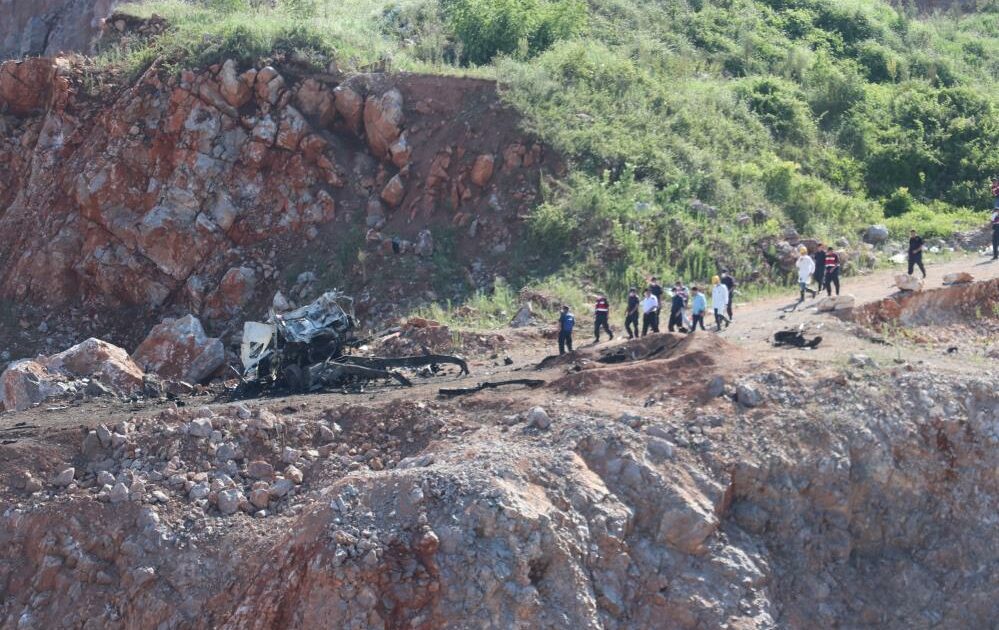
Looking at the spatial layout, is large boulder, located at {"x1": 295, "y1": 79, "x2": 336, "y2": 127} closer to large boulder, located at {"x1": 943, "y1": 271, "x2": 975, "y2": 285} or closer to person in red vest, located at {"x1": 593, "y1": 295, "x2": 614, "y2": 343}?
person in red vest, located at {"x1": 593, "y1": 295, "x2": 614, "y2": 343}

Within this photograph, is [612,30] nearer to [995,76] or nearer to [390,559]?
[995,76]

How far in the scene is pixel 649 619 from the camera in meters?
15.1

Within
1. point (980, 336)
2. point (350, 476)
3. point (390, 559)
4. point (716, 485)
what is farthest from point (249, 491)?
point (980, 336)

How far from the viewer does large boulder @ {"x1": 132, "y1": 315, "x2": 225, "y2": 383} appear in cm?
2441

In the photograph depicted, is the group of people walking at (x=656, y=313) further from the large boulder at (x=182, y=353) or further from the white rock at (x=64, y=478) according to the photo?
the white rock at (x=64, y=478)

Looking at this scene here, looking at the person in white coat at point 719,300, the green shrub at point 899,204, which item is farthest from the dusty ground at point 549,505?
the green shrub at point 899,204

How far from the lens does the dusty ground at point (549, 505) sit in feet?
48.6

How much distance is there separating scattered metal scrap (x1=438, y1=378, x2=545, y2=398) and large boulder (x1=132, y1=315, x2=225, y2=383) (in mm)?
7463

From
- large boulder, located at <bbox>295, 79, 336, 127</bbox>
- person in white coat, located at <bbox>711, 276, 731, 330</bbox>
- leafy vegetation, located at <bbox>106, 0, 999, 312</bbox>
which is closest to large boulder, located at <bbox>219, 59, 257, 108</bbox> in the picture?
leafy vegetation, located at <bbox>106, 0, 999, 312</bbox>

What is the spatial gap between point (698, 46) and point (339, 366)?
19.2 m

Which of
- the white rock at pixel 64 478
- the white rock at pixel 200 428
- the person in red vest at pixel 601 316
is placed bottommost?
the white rock at pixel 64 478

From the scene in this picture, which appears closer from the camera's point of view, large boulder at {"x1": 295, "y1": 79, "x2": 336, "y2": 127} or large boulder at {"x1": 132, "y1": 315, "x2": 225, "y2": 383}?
large boulder at {"x1": 132, "y1": 315, "x2": 225, "y2": 383}

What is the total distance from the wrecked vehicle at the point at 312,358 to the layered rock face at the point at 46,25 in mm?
18931

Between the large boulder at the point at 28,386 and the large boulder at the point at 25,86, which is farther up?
the large boulder at the point at 25,86
